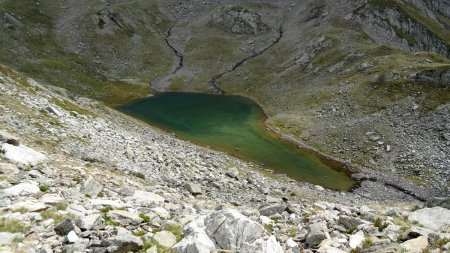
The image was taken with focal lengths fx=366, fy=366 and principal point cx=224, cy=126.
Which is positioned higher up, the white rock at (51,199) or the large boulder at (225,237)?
the large boulder at (225,237)

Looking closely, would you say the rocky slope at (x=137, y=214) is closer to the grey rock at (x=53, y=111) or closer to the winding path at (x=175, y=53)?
the grey rock at (x=53, y=111)

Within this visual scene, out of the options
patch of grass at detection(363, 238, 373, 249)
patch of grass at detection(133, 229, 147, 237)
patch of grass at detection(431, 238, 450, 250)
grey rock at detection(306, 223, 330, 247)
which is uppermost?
patch of grass at detection(431, 238, 450, 250)

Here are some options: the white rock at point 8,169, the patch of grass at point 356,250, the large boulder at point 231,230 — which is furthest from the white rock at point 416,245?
the white rock at point 8,169

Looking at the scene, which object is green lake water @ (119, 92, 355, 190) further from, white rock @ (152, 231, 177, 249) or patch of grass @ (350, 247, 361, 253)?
white rock @ (152, 231, 177, 249)

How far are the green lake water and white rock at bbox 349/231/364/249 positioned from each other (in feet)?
110

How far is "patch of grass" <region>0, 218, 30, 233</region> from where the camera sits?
13.7 m

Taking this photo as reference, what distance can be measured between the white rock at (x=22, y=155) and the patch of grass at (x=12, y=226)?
8.47 metres

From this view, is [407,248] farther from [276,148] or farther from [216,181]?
[276,148]

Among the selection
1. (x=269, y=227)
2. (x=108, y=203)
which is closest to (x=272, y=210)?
(x=269, y=227)

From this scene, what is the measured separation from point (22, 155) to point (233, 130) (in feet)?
154

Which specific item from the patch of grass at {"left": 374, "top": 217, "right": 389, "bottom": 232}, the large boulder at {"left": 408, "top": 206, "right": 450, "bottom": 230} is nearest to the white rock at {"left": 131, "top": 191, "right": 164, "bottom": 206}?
the patch of grass at {"left": 374, "top": 217, "right": 389, "bottom": 232}

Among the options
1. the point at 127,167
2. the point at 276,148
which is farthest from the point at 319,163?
the point at 127,167

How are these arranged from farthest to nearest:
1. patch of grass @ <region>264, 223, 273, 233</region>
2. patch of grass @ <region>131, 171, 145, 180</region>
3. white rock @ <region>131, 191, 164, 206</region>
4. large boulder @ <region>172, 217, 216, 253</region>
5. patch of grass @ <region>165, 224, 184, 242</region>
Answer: patch of grass @ <region>131, 171, 145, 180</region>, white rock @ <region>131, 191, 164, 206</region>, patch of grass @ <region>264, 223, 273, 233</region>, patch of grass @ <region>165, 224, 184, 242</region>, large boulder @ <region>172, 217, 216, 253</region>

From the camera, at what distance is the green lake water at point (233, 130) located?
175 ft
